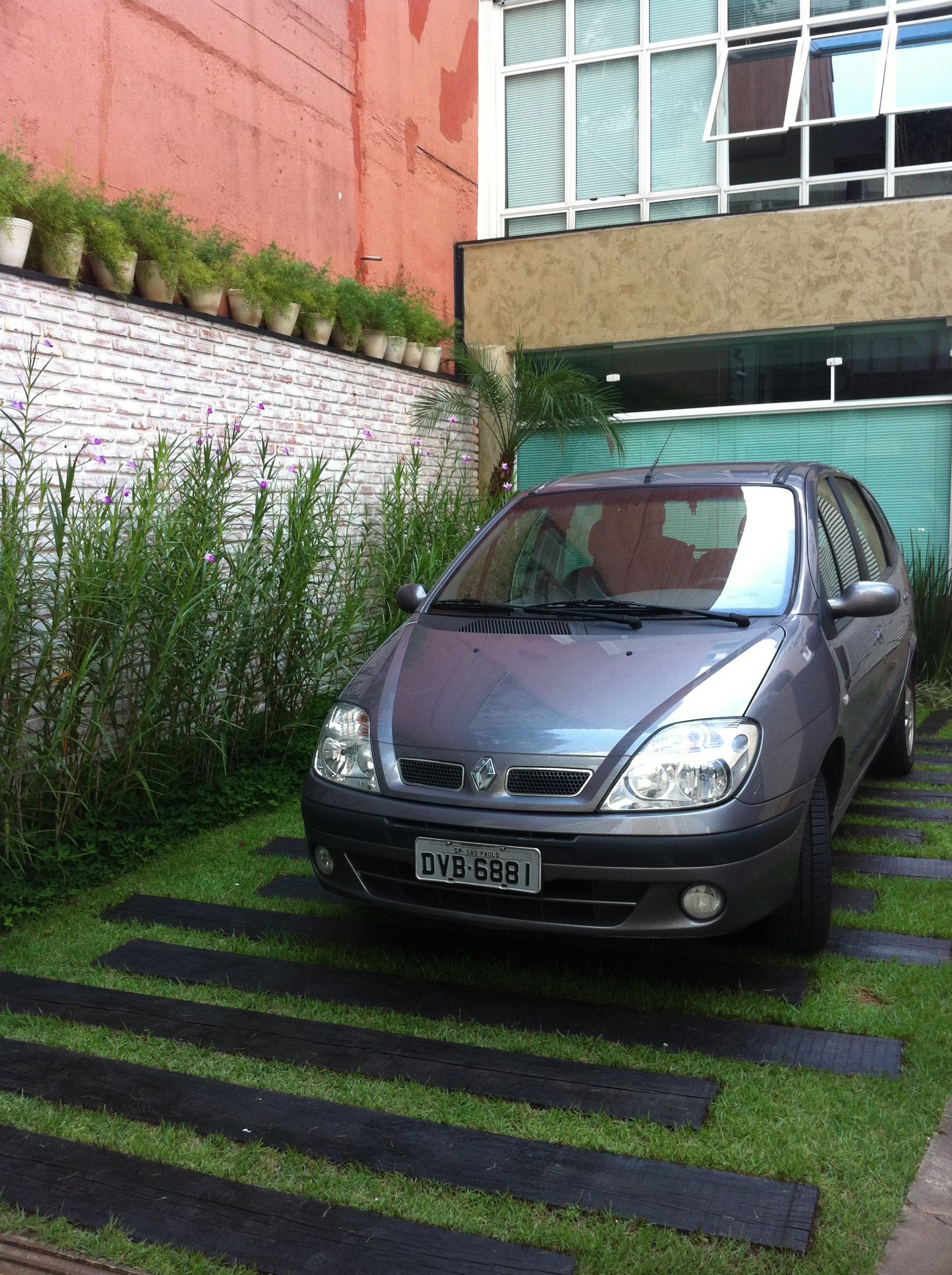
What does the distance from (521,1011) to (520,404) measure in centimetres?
784

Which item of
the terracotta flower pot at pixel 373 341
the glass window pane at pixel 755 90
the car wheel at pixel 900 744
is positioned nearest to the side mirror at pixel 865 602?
the car wheel at pixel 900 744

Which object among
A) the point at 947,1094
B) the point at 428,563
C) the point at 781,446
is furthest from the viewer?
the point at 781,446

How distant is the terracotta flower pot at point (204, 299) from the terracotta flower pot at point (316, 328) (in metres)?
1.21

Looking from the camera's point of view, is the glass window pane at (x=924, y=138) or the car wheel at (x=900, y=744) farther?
the glass window pane at (x=924, y=138)

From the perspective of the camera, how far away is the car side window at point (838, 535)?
454 centimetres

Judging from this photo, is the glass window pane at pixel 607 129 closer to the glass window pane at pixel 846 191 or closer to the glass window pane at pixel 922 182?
the glass window pane at pixel 846 191

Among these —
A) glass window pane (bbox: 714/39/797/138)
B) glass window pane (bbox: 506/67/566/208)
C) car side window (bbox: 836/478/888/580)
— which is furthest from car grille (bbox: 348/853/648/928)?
glass window pane (bbox: 506/67/566/208)

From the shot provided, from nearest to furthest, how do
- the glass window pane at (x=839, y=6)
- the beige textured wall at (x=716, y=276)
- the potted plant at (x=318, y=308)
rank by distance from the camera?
the potted plant at (x=318, y=308) → the beige textured wall at (x=716, y=276) → the glass window pane at (x=839, y=6)

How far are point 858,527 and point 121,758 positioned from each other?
3.44 m

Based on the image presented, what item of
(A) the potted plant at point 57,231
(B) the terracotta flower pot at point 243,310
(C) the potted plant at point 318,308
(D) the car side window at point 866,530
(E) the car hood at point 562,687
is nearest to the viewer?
(E) the car hood at point 562,687

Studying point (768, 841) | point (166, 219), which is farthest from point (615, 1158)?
point (166, 219)

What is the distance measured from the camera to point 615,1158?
2684mm

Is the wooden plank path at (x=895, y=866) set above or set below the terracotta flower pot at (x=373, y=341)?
below

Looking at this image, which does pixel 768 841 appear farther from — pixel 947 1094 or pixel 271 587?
pixel 271 587
